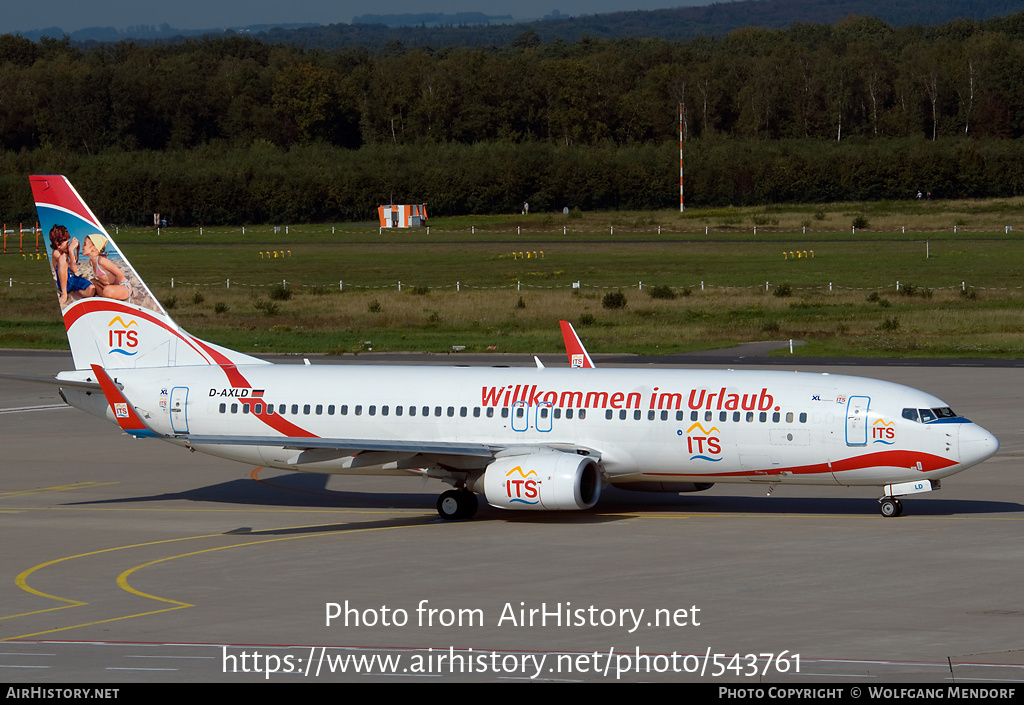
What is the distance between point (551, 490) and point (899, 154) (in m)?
166

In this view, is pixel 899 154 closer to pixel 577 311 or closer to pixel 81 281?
pixel 577 311

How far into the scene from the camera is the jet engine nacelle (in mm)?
33031

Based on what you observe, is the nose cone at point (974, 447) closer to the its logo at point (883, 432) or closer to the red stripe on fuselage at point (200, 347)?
the its logo at point (883, 432)

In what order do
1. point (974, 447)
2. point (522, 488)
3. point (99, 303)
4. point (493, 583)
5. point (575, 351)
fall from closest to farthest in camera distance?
point (493, 583) → point (974, 447) → point (522, 488) → point (99, 303) → point (575, 351)

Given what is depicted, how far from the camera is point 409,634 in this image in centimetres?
2377

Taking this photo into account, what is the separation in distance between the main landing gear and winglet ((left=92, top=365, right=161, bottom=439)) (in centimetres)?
872

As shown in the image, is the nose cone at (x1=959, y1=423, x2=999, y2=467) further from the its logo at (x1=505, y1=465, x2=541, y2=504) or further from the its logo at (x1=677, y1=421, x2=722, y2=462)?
the its logo at (x1=505, y1=465, x2=541, y2=504)

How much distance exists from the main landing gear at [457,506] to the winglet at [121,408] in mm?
8716

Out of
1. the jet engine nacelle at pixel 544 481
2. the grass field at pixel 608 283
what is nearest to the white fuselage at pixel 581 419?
the jet engine nacelle at pixel 544 481

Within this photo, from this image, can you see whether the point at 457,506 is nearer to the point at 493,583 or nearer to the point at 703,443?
the point at 703,443

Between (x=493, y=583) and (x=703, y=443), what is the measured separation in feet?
29.1

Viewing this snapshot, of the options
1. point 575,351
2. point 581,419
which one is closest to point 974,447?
point 581,419

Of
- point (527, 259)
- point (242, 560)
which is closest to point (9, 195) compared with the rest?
point (527, 259)

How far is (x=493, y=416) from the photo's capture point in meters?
36.0
